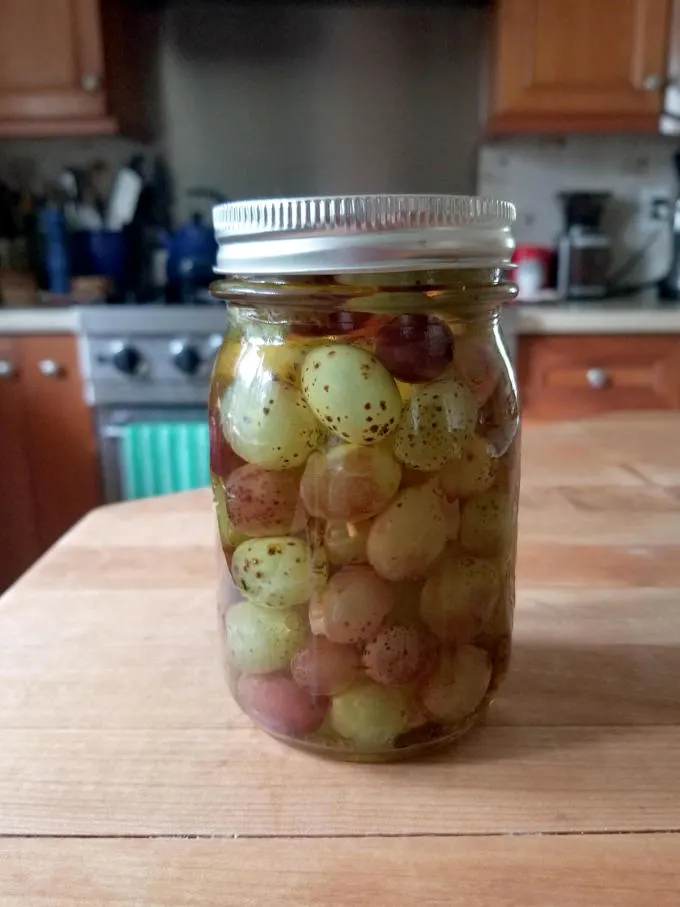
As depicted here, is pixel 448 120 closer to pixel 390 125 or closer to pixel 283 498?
pixel 390 125

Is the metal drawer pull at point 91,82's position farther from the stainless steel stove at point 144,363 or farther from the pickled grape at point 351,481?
the pickled grape at point 351,481

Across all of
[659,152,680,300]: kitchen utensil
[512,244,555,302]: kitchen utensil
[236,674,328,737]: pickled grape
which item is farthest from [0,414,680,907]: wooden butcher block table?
[659,152,680,300]: kitchen utensil

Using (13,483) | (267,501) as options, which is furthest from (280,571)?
(13,483)

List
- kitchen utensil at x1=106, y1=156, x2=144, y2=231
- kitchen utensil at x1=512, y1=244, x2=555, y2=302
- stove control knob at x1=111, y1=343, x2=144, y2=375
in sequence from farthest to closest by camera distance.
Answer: kitchen utensil at x1=106, y1=156, x2=144, y2=231
kitchen utensil at x1=512, y1=244, x2=555, y2=302
stove control knob at x1=111, y1=343, x2=144, y2=375

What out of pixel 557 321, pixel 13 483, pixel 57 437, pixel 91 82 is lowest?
pixel 13 483

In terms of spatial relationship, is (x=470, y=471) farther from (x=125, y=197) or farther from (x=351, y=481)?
(x=125, y=197)

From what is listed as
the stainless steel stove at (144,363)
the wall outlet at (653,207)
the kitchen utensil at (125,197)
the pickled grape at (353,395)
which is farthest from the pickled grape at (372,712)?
the wall outlet at (653,207)

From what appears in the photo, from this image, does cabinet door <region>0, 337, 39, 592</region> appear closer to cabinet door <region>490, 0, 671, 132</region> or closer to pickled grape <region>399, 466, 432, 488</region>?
cabinet door <region>490, 0, 671, 132</region>
